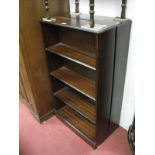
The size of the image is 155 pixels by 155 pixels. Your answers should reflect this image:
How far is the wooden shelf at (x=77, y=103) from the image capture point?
1.67 metres

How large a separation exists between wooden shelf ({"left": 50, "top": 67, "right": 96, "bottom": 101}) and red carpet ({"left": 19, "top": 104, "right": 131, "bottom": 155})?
0.59 meters

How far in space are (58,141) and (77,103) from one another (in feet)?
1.46

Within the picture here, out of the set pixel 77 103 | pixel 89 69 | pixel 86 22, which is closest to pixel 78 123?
pixel 77 103

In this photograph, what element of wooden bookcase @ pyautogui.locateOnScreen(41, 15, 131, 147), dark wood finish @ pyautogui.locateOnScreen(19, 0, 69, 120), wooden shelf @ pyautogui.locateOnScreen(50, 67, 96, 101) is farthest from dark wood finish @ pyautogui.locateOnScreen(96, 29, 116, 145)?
dark wood finish @ pyautogui.locateOnScreen(19, 0, 69, 120)

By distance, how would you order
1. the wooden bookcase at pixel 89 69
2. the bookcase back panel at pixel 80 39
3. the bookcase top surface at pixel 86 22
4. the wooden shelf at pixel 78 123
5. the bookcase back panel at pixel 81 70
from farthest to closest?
the wooden shelf at pixel 78 123
the bookcase back panel at pixel 81 70
the bookcase back panel at pixel 80 39
the wooden bookcase at pixel 89 69
the bookcase top surface at pixel 86 22

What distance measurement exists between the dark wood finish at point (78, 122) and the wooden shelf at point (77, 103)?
0.63ft

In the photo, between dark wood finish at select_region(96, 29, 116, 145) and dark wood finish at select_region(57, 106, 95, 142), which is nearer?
dark wood finish at select_region(96, 29, 116, 145)

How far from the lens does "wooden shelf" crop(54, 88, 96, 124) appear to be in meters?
1.67

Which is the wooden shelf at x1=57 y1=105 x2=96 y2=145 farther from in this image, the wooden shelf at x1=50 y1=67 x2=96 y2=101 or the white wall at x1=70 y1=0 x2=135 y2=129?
the wooden shelf at x1=50 y1=67 x2=96 y2=101

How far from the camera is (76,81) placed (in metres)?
1.67

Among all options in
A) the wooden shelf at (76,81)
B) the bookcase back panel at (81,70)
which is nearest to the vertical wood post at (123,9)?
the bookcase back panel at (81,70)

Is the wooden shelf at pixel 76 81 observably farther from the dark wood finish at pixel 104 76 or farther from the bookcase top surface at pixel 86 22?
the bookcase top surface at pixel 86 22

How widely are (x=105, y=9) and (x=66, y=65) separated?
0.72 metres
